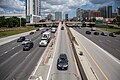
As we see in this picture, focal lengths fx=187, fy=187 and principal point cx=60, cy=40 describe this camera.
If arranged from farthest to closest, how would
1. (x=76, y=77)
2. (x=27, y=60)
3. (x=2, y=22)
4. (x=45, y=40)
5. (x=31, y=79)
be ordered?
1. (x=2, y=22)
2. (x=45, y=40)
3. (x=27, y=60)
4. (x=76, y=77)
5. (x=31, y=79)

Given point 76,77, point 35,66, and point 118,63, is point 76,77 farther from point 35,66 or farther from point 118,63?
point 118,63

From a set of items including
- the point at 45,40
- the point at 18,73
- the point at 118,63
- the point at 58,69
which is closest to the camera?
the point at 18,73

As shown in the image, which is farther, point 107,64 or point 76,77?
point 107,64

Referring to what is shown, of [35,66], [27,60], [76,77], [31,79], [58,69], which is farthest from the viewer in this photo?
[27,60]

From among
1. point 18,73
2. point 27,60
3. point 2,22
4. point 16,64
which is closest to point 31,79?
point 18,73

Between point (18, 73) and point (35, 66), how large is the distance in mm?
3885

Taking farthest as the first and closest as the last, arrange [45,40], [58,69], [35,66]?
[45,40]
[35,66]
[58,69]

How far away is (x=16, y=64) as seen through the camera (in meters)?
27.2

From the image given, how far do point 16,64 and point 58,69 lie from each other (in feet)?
22.5

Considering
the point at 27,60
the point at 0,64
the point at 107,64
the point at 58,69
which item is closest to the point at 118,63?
the point at 107,64

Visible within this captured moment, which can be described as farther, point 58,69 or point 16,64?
point 16,64

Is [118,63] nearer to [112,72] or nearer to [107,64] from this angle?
[107,64]

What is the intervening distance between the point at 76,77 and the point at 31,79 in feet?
16.9

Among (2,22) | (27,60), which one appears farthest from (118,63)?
(2,22)
